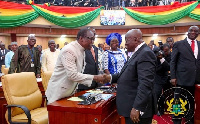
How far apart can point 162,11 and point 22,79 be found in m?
8.96

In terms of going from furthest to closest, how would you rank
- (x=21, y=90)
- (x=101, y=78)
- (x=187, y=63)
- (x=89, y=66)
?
(x=187, y=63) → (x=89, y=66) → (x=21, y=90) → (x=101, y=78)

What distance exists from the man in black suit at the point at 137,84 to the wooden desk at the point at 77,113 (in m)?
0.18

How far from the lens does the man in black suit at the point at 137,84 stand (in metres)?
1.82

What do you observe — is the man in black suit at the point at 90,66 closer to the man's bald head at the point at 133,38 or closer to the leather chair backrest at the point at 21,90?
the leather chair backrest at the point at 21,90

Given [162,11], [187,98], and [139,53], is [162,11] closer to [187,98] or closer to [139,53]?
[187,98]

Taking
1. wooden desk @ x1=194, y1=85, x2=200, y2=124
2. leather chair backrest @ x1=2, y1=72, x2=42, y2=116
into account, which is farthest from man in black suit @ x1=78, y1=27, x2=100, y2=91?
wooden desk @ x1=194, y1=85, x2=200, y2=124

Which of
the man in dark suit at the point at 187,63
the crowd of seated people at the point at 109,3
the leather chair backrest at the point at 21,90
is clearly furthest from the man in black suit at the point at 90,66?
the crowd of seated people at the point at 109,3

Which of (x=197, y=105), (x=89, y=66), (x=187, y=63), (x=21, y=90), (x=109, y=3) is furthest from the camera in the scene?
(x=109, y=3)

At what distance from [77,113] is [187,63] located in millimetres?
2184

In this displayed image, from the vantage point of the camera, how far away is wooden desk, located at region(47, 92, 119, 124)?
1917 millimetres

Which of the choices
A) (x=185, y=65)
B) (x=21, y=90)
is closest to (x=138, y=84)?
(x=21, y=90)

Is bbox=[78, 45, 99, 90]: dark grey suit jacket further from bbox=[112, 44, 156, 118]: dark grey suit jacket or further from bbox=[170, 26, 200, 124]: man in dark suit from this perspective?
bbox=[170, 26, 200, 124]: man in dark suit

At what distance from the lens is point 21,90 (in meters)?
2.81

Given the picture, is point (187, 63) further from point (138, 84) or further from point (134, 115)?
point (134, 115)
